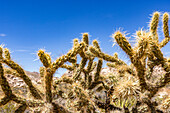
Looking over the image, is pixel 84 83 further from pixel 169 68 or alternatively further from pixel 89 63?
pixel 169 68

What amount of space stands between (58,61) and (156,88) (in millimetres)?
2186

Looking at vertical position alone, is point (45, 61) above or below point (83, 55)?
below

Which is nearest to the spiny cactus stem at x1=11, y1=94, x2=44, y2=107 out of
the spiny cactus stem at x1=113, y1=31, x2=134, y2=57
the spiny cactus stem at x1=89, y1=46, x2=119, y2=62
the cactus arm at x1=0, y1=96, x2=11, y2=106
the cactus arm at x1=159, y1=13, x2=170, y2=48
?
the cactus arm at x1=0, y1=96, x2=11, y2=106

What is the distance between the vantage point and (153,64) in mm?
4297

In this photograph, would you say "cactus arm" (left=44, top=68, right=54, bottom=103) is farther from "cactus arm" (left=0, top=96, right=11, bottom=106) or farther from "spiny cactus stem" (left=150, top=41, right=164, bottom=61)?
"spiny cactus stem" (left=150, top=41, right=164, bottom=61)

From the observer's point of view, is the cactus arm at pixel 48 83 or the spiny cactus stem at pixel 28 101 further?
the spiny cactus stem at pixel 28 101

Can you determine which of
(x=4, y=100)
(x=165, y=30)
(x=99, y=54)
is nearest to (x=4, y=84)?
(x=4, y=100)

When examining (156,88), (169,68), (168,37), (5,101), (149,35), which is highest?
(168,37)

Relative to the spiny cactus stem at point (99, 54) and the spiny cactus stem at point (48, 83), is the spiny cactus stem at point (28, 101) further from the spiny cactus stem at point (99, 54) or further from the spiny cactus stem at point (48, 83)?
the spiny cactus stem at point (99, 54)

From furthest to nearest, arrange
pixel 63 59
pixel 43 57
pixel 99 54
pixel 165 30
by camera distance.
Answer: pixel 165 30 < pixel 99 54 < pixel 63 59 < pixel 43 57

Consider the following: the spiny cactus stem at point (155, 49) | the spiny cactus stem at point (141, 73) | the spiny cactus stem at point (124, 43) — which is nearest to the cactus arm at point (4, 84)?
the spiny cactus stem at point (124, 43)

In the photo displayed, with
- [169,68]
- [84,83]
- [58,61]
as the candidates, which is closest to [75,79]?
[84,83]

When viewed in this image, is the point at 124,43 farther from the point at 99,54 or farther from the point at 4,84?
the point at 4,84

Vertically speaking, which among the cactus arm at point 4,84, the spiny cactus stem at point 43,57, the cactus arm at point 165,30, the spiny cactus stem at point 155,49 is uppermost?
the cactus arm at point 165,30
